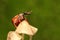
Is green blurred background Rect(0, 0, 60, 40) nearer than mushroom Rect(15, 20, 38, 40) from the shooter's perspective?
No

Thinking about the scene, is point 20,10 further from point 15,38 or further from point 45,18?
point 15,38

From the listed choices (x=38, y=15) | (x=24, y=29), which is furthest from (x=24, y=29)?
(x=38, y=15)

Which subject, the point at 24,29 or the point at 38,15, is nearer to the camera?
the point at 24,29

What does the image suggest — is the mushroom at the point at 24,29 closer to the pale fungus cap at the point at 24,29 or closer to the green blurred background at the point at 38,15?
the pale fungus cap at the point at 24,29

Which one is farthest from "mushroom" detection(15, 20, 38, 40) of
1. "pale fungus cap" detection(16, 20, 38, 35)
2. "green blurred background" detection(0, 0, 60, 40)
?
"green blurred background" detection(0, 0, 60, 40)

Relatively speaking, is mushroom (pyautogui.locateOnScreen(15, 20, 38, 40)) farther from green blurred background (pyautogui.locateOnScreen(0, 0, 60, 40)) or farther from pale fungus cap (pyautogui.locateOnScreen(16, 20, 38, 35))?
green blurred background (pyautogui.locateOnScreen(0, 0, 60, 40))

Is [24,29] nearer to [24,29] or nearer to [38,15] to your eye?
[24,29]

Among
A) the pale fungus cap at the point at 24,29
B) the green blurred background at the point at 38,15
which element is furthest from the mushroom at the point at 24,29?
the green blurred background at the point at 38,15

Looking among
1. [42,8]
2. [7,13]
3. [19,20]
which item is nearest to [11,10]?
→ [7,13]
